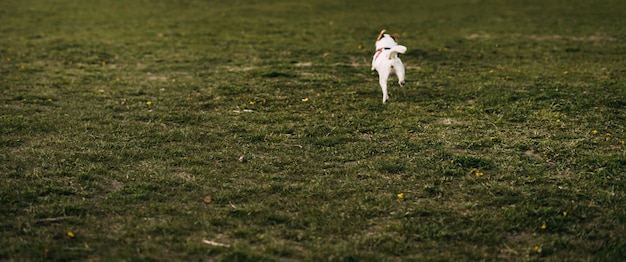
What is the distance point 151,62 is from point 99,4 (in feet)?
41.3

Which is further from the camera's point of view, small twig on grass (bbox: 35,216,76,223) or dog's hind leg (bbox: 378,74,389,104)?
dog's hind leg (bbox: 378,74,389,104)

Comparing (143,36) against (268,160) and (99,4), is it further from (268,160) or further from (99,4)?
(268,160)

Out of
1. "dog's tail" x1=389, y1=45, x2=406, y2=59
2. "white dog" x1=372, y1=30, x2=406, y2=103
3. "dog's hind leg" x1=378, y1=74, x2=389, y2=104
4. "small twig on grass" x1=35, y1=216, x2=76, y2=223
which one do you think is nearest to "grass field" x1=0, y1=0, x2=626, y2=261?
"small twig on grass" x1=35, y1=216, x2=76, y2=223

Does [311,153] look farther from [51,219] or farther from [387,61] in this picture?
[51,219]

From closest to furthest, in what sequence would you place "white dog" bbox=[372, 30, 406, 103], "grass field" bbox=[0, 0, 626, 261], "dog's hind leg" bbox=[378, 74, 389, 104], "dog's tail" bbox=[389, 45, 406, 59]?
1. "grass field" bbox=[0, 0, 626, 261]
2. "dog's tail" bbox=[389, 45, 406, 59]
3. "white dog" bbox=[372, 30, 406, 103]
4. "dog's hind leg" bbox=[378, 74, 389, 104]

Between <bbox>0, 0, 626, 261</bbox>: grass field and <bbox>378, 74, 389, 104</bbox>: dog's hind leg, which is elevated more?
<bbox>378, 74, 389, 104</bbox>: dog's hind leg

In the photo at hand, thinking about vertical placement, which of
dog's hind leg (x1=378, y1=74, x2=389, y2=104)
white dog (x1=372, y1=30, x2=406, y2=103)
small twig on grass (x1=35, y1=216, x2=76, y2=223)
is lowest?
small twig on grass (x1=35, y1=216, x2=76, y2=223)

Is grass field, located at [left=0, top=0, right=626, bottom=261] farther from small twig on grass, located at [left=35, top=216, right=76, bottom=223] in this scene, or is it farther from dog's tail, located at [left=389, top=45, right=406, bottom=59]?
dog's tail, located at [left=389, top=45, right=406, bottom=59]

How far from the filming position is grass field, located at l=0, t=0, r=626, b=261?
194 inches

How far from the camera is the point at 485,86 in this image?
10.0 m

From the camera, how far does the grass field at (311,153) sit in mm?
4938

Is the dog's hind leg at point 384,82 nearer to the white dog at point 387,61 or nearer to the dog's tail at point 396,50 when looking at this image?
the white dog at point 387,61

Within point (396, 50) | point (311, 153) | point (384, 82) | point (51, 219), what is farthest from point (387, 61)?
point (51, 219)

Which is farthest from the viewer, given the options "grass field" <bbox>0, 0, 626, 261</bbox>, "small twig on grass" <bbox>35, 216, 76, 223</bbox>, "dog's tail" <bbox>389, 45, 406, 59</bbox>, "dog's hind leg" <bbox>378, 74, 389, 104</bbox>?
"dog's hind leg" <bbox>378, 74, 389, 104</bbox>
